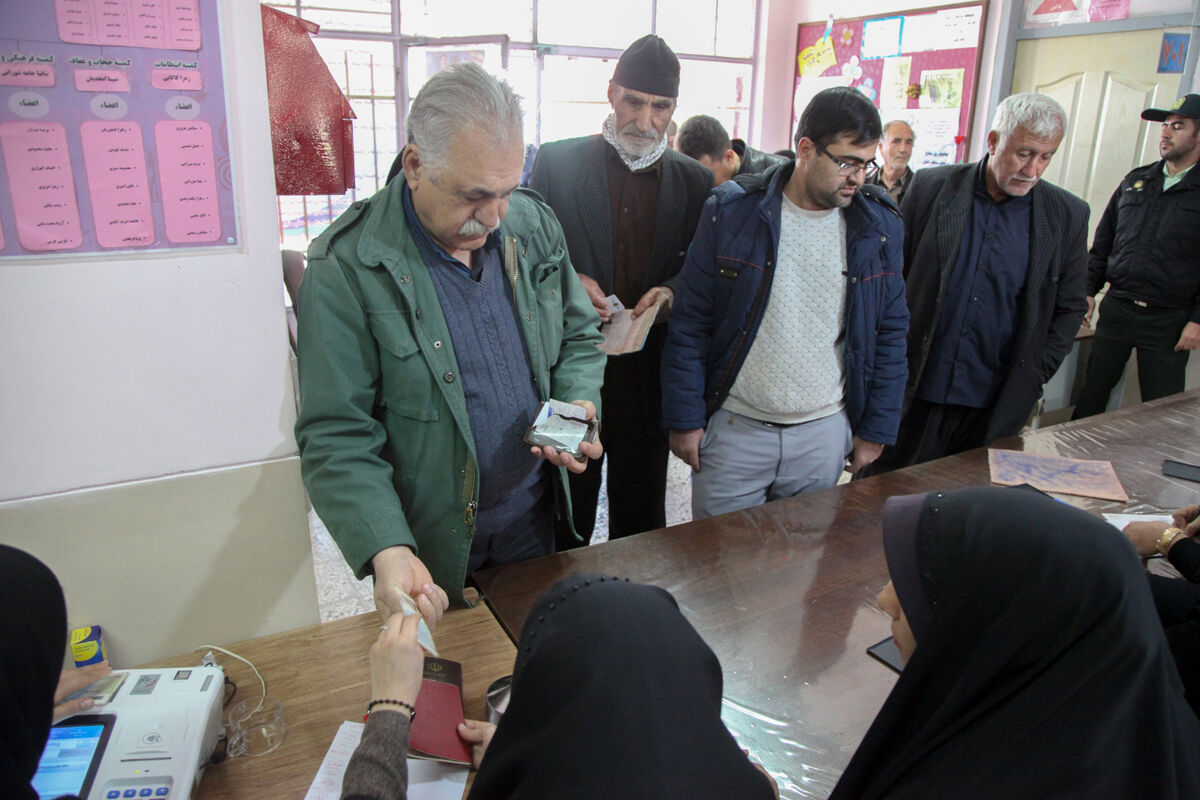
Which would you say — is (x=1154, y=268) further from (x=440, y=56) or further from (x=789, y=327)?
(x=440, y=56)

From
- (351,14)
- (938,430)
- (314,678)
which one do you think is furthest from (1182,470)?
(351,14)

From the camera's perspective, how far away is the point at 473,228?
1.32 metres

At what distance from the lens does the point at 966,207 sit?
2545 millimetres

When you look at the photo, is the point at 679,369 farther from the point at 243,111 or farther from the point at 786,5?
the point at 786,5

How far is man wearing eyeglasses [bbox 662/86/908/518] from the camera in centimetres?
198

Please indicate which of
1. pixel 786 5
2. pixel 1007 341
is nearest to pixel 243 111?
pixel 1007 341

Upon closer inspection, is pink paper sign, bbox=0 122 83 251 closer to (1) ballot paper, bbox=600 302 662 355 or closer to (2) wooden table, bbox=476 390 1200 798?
(2) wooden table, bbox=476 390 1200 798

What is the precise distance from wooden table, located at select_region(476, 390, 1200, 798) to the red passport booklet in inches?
7.9

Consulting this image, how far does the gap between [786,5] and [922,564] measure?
275 inches

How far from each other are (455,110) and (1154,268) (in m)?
3.76

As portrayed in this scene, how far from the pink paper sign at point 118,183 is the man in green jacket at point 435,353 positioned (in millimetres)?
278

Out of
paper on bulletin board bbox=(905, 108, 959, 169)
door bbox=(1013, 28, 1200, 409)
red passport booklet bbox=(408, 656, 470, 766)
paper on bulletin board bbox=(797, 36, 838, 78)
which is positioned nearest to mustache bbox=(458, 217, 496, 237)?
red passport booklet bbox=(408, 656, 470, 766)

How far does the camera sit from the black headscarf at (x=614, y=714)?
0.67 m

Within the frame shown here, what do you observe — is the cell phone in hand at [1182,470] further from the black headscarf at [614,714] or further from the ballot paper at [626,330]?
the black headscarf at [614,714]
